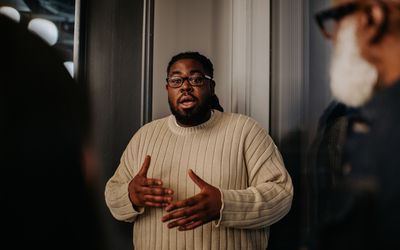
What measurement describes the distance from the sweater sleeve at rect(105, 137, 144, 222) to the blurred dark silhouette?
927mm

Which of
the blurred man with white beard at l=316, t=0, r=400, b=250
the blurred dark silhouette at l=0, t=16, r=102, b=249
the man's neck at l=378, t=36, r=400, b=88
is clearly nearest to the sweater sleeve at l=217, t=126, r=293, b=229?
the blurred man with white beard at l=316, t=0, r=400, b=250

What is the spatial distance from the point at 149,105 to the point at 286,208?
65 centimetres

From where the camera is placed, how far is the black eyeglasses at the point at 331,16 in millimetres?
815

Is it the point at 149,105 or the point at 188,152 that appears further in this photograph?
the point at 149,105

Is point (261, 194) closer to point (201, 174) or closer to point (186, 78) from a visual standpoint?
point (201, 174)

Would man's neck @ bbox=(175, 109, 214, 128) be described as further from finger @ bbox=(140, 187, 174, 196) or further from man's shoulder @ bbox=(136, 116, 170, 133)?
finger @ bbox=(140, 187, 174, 196)

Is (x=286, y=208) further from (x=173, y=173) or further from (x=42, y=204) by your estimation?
(x=42, y=204)

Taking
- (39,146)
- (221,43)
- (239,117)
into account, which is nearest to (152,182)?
(239,117)

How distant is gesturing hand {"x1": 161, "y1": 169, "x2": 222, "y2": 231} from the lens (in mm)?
1161

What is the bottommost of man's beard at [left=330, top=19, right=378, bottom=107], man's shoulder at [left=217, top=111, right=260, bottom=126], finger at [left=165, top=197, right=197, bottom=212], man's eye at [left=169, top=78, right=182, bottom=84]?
finger at [left=165, top=197, right=197, bottom=212]

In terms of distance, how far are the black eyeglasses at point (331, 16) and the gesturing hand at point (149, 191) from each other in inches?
23.1

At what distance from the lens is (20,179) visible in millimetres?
440

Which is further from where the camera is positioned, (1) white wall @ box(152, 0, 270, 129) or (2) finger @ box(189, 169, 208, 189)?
(1) white wall @ box(152, 0, 270, 129)

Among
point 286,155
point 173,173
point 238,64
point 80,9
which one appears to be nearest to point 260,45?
point 238,64
